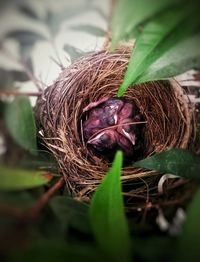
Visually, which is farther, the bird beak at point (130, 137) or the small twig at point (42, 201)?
the bird beak at point (130, 137)

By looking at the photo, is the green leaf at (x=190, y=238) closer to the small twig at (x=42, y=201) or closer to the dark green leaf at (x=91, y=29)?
the small twig at (x=42, y=201)

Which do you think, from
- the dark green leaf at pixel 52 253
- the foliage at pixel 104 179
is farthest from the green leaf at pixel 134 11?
the dark green leaf at pixel 52 253

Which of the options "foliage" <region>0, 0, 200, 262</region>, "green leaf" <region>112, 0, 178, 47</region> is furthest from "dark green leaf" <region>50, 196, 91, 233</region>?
"green leaf" <region>112, 0, 178, 47</region>

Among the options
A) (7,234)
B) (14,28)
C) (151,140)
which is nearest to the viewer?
(7,234)

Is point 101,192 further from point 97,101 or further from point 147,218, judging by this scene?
point 97,101

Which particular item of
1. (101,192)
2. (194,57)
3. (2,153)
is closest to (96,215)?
(101,192)
